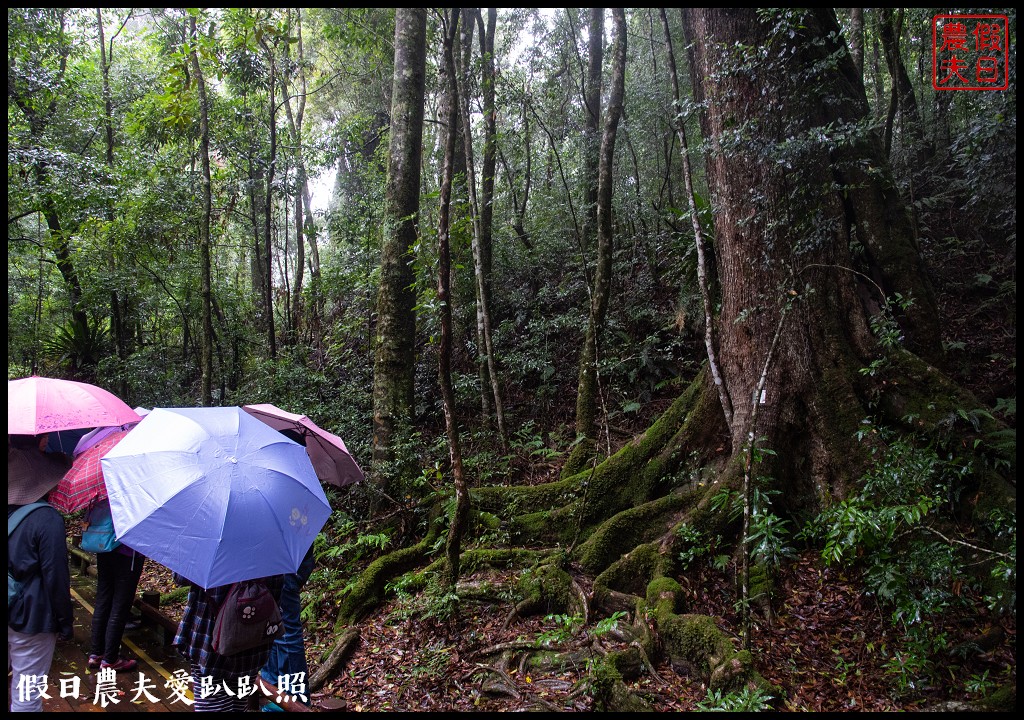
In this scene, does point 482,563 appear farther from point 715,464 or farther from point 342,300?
point 342,300

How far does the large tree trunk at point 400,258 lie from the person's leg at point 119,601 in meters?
3.13

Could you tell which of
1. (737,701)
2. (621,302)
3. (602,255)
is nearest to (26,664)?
(737,701)

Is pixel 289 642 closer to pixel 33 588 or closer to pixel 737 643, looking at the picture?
pixel 33 588

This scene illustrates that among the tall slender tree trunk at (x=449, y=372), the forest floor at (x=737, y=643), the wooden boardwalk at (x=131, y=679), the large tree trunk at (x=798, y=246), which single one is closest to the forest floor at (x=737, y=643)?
the forest floor at (x=737, y=643)

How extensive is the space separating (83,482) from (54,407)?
637 millimetres

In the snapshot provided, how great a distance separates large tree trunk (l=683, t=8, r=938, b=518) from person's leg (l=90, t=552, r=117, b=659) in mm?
6029

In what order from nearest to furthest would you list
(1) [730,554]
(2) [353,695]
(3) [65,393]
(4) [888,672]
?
(4) [888,672] < (3) [65,393] < (2) [353,695] < (1) [730,554]

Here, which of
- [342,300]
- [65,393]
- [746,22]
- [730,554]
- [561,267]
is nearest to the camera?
[65,393]

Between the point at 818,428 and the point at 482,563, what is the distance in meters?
3.87

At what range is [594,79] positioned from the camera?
13.5 m

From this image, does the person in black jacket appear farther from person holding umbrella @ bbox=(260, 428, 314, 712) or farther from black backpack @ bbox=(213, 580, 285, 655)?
person holding umbrella @ bbox=(260, 428, 314, 712)

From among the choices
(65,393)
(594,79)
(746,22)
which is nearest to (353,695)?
(65,393)

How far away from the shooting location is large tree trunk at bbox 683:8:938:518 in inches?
226

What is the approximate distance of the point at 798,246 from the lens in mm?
6023
